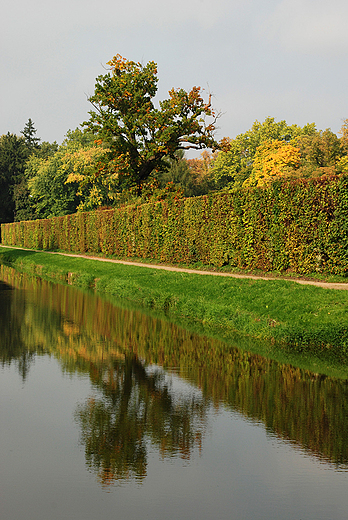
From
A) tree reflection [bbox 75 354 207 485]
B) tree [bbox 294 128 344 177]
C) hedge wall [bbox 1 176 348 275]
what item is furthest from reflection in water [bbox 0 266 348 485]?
tree [bbox 294 128 344 177]

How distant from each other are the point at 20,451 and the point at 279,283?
39.1ft

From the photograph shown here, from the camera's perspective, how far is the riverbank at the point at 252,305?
11.7 m

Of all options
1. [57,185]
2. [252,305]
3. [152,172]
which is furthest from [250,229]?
[57,185]

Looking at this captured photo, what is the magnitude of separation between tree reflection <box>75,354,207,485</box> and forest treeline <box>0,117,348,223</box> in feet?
97.2

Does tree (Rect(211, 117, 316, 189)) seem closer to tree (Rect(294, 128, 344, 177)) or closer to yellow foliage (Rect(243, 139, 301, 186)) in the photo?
yellow foliage (Rect(243, 139, 301, 186))

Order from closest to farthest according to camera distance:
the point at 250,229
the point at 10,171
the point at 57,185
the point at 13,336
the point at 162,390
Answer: the point at 162,390, the point at 13,336, the point at 250,229, the point at 57,185, the point at 10,171

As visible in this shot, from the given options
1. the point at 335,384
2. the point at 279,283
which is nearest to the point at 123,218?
the point at 279,283

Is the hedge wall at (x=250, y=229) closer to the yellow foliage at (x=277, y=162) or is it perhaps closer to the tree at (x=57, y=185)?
the yellow foliage at (x=277, y=162)

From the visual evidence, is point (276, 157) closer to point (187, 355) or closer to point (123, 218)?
point (123, 218)

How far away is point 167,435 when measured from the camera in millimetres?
6191

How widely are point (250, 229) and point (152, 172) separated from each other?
2043 inches

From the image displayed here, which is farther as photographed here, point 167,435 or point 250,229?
point 250,229

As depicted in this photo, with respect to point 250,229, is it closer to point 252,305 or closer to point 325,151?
point 252,305

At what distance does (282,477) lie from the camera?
16.8 feet
